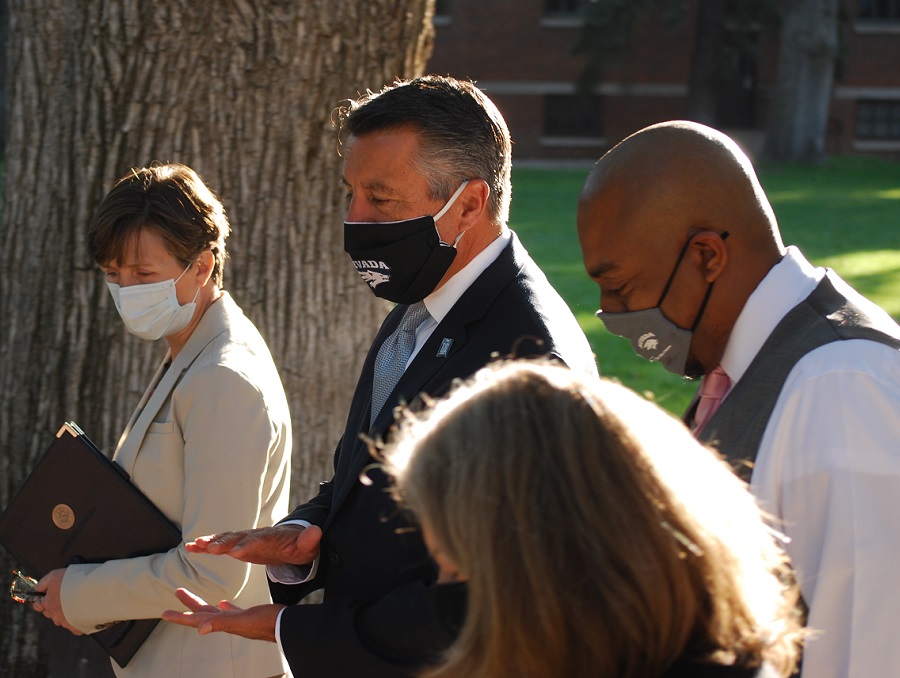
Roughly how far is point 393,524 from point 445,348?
0.39 m

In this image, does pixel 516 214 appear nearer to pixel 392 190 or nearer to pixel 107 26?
pixel 107 26

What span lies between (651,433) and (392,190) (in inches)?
50.8

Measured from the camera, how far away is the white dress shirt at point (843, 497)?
6.30 ft

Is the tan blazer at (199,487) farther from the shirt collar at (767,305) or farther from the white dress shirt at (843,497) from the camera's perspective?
the white dress shirt at (843,497)

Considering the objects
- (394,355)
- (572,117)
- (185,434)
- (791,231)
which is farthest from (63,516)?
(572,117)

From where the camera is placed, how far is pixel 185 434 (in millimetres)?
2795

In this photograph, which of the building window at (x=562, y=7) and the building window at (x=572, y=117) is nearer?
the building window at (x=562, y=7)

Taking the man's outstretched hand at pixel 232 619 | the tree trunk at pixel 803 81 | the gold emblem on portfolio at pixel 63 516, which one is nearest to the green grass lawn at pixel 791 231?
the tree trunk at pixel 803 81

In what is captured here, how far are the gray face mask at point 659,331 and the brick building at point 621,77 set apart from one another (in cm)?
2747

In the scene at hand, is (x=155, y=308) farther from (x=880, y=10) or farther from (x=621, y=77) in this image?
(x=880, y=10)

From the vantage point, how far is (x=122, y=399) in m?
4.26

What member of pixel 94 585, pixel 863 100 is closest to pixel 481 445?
pixel 94 585

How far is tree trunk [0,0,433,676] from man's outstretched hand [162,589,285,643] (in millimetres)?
2252

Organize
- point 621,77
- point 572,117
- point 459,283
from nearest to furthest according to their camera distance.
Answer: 1. point 459,283
2. point 621,77
3. point 572,117
